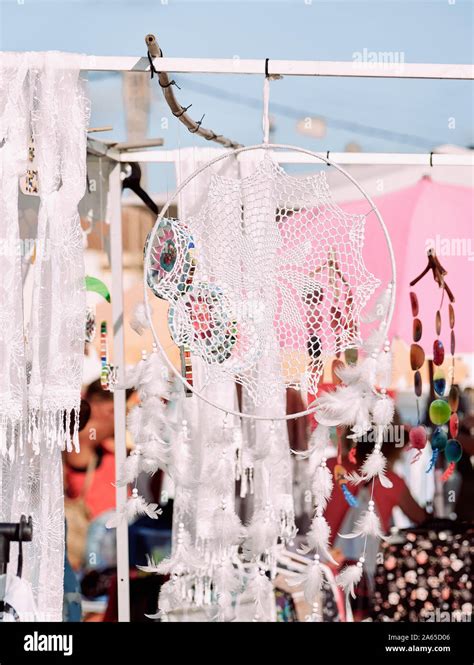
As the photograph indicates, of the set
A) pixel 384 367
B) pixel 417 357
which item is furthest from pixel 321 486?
pixel 417 357

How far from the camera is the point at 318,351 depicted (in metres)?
2.36

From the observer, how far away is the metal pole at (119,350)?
8.87 ft

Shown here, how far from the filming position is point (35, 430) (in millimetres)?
2143

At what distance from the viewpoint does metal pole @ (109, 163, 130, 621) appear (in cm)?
271

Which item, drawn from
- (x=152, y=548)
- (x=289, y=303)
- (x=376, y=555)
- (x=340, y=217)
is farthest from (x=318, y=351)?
(x=152, y=548)

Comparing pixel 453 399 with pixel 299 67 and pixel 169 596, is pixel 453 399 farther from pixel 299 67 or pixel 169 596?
pixel 299 67

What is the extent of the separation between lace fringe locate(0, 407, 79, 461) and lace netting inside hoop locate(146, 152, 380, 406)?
0.38 m

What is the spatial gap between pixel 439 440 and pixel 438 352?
12.2 inches

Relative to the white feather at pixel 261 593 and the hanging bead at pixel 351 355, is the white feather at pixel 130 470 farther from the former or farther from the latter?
the hanging bead at pixel 351 355

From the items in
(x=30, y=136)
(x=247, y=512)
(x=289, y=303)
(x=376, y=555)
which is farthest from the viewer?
(x=376, y=555)

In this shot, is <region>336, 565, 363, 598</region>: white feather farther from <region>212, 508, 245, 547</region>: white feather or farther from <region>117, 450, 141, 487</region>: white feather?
<region>117, 450, 141, 487</region>: white feather
